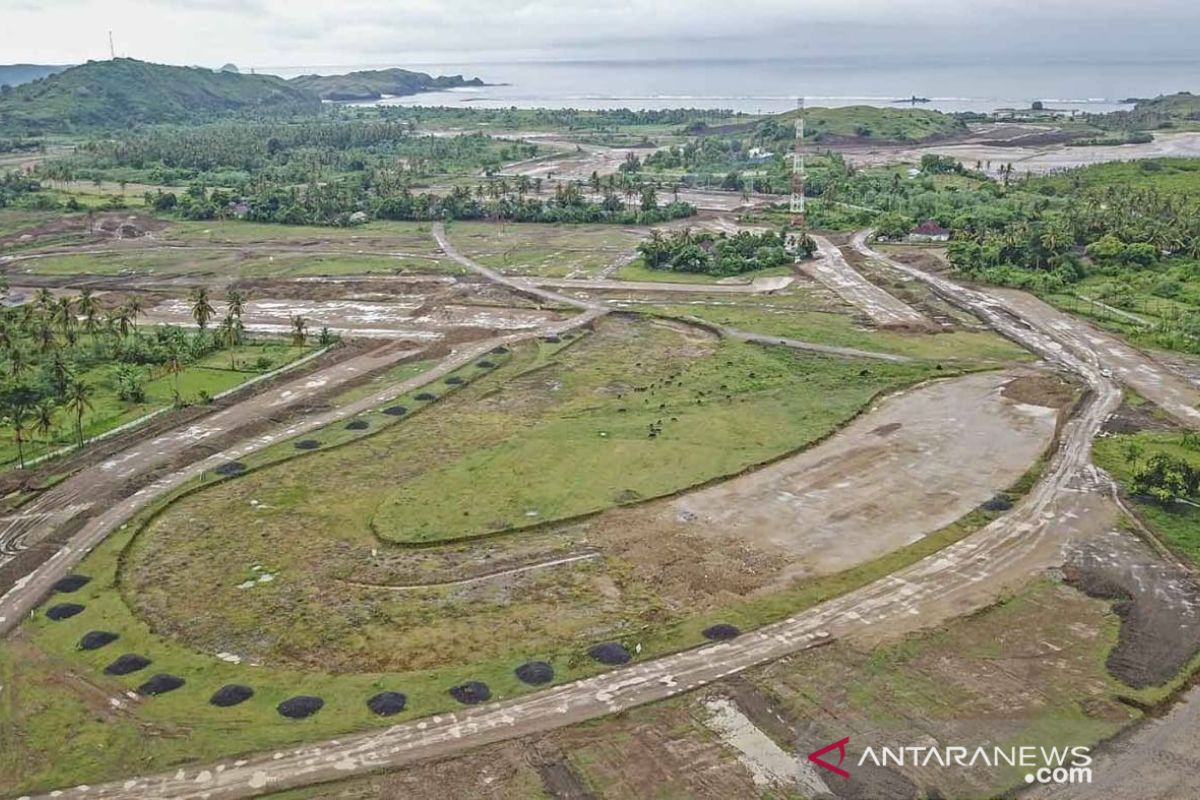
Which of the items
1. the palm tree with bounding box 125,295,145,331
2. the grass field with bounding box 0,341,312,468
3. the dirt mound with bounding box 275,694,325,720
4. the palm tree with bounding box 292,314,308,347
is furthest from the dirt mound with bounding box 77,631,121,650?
the palm tree with bounding box 125,295,145,331


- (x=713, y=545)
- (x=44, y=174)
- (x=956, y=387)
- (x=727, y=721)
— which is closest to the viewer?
(x=727, y=721)

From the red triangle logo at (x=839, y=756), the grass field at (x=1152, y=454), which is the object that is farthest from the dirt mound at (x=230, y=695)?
the grass field at (x=1152, y=454)

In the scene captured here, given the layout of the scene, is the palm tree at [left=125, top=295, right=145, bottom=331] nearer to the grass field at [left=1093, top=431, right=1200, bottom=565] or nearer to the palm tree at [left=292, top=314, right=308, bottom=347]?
the palm tree at [left=292, top=314, right=308, bottom=347]

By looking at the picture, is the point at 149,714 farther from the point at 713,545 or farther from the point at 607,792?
the point at 713,545

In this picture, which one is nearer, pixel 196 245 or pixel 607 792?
pixel 607 792

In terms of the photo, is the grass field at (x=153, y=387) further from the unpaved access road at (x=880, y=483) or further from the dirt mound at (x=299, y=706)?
the unpaved access road at (x=880, y=483)

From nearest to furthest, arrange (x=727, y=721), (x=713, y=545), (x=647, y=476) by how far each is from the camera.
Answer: (x=727, y=721), (x=713, y=545), (x=647, y=476)

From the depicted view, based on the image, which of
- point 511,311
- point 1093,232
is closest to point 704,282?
point 511,311
